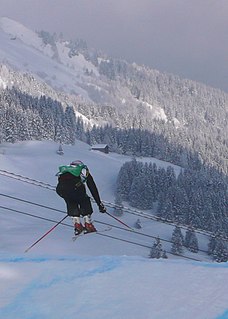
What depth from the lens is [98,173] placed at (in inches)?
4518

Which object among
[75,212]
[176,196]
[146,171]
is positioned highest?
[146,171]

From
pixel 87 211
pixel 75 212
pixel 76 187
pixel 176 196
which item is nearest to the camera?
pixel 76 187

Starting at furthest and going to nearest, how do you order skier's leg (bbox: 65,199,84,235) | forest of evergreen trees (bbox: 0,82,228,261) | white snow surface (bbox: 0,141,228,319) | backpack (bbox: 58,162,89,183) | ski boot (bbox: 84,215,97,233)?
forest of evergreen trees (bbox: 0,82,228,261) < ski boot (bbox: 84,215,97,233) < skier's leg (bbox: 65,199,84,235) < backpack (bbox: 58,162,89,183) < white snow surface (bbox: 0,141,228,319)

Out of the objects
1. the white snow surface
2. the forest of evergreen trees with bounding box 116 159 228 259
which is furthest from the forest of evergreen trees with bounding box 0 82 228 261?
the white snow surface

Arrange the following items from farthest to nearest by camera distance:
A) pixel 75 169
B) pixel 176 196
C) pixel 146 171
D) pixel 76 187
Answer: pixel 146 171, pixel 176 196, pixel 76 187, pixel 75 169

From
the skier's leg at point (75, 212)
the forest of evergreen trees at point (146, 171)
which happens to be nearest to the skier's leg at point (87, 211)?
the skier's leg at point (75, 212)

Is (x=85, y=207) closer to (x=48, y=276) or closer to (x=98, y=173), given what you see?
(x=48, y=276)

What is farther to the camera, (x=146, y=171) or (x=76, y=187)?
(x=146, y=171)

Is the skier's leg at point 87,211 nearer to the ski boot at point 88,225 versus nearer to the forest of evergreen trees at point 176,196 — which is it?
the ski boot at point 88,225

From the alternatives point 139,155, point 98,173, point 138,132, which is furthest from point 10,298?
point 138,132

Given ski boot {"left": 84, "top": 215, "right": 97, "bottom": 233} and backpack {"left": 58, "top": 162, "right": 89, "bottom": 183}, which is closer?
backpack {"left": 58, "top": 162, "right": 89, "bottom": 183}

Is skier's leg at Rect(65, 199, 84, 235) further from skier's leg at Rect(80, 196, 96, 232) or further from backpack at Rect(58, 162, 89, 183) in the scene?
backpack at Rect(58, 162, 89, 183)

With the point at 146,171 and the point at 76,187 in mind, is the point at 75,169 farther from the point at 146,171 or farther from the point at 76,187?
the point at 146,171

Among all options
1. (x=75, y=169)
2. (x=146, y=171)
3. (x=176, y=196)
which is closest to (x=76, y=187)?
(x=75, y=169)
